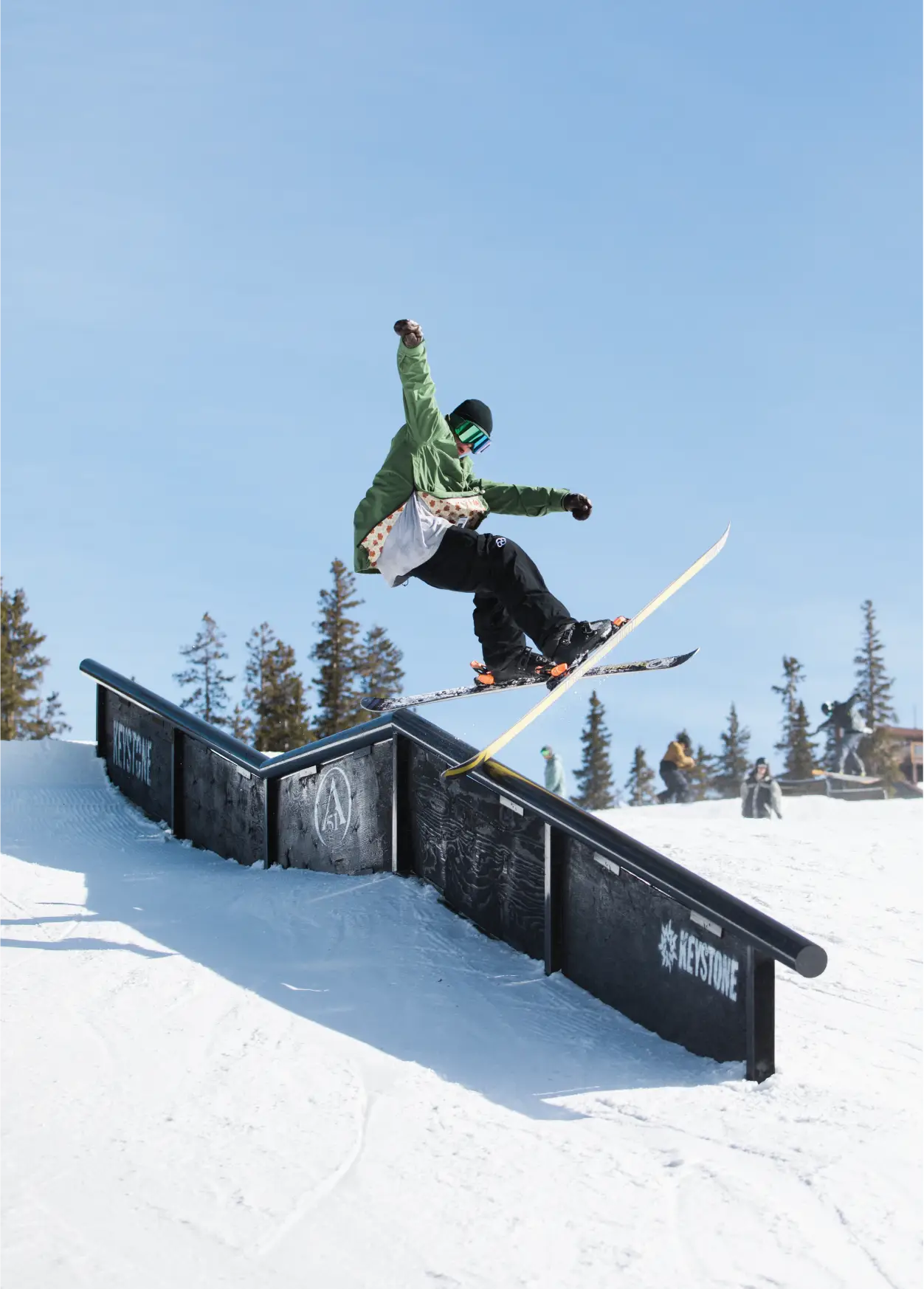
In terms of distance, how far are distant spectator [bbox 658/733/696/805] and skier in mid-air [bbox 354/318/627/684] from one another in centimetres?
1310

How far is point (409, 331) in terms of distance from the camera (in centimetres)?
552

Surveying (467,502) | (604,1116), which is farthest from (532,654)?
(604,1116)

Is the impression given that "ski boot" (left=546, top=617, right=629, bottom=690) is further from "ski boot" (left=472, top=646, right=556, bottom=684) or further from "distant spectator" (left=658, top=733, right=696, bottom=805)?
"distant spectator" (left=658, top=733, right=696, bottom=805)

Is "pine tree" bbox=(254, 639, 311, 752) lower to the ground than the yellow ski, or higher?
lower

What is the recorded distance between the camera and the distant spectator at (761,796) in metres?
15.1

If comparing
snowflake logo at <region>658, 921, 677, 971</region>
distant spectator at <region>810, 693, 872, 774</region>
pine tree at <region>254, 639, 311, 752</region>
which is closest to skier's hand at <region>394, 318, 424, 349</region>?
snowflake logo at <region>658, 921, 677, 971</region>

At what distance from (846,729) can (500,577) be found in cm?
2265

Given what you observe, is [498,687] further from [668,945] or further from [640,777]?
[640,777]

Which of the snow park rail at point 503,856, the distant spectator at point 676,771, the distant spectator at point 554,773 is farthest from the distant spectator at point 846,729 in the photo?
the snow park rail at point 503,856

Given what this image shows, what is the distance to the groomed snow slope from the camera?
10.8 ft

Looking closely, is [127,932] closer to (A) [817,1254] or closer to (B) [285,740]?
(A) [817,1254]

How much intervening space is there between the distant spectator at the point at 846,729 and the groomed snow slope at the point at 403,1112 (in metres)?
20.6

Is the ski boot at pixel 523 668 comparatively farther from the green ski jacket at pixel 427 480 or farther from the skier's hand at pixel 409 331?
the skier's hand at pixel 409 331

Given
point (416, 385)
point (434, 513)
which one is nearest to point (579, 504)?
point (434, 513)
